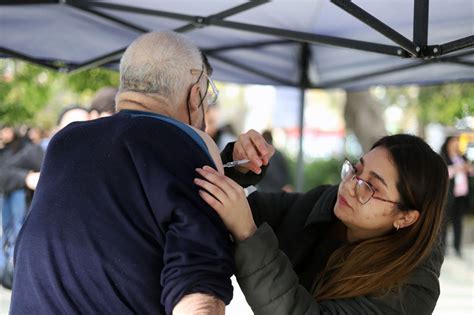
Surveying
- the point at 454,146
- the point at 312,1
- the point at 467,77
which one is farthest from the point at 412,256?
the point at 454,146

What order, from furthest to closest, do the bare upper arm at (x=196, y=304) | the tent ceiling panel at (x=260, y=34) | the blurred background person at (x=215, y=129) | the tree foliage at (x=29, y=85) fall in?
1. the tree foliage at (x=29, y=85)
2. the blurred background person at (x=215, y=129)
3. the tent ceiling panel at (x=260, y=34)
4. the bare upper arm at (x=196, y=304)

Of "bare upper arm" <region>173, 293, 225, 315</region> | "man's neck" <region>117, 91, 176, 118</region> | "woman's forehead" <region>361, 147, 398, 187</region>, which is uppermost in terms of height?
"man's neck" <region>117, 91, 176, 118</region>

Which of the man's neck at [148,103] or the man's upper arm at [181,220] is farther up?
the man's neck at [148,103]

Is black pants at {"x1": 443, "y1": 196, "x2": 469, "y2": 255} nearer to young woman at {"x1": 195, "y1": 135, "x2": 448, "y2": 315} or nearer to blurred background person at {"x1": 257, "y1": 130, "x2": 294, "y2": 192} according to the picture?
blurred background person at {"x1": 257, "y1": 130, "x2": 294, "y2": 192}

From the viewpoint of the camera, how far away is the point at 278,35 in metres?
3.51

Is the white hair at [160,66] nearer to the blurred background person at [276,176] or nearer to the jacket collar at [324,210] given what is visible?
the jacket collar at [324,210]

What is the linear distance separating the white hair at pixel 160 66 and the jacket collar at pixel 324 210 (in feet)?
2.62

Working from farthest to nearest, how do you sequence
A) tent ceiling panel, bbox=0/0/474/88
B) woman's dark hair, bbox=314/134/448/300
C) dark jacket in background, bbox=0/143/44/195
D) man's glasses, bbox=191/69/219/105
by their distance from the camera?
dark jacket in background, bbox=0/143/44/195
tent ceiling panel, bbox=0/0/474/88
woman's dark hair, bbox=314/134/448/300
man's glasses, bbox=191/69/219/105

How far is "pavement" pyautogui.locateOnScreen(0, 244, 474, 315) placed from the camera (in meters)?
6.94

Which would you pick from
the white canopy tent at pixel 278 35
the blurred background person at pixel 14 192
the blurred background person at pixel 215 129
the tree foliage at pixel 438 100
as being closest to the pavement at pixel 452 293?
the blurred background person at pixel 14 192

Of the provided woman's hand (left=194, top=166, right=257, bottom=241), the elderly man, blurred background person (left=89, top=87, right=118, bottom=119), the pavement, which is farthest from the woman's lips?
the pavement

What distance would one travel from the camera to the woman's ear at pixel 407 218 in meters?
2.24

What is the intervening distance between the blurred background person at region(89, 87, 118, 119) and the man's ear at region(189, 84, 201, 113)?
2819 mm

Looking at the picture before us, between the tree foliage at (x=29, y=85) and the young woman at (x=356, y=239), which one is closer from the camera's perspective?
the young woman at (x=356, y=239)
